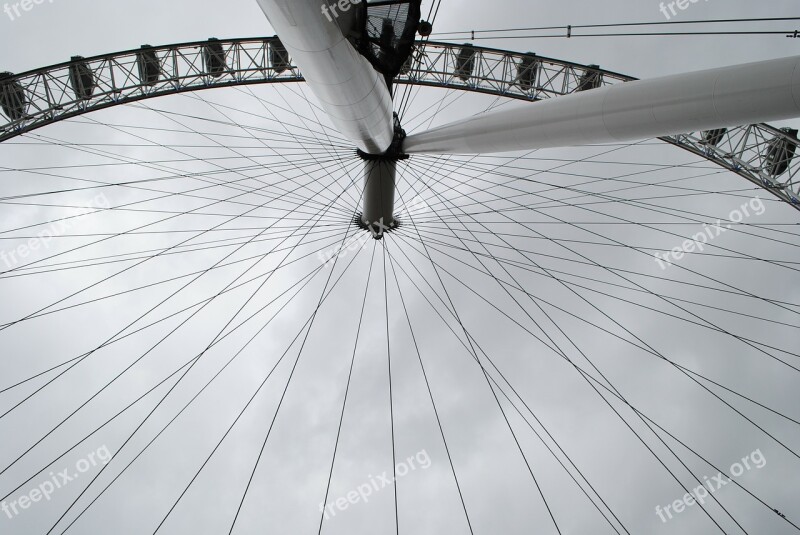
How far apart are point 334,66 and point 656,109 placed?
3.93 metres

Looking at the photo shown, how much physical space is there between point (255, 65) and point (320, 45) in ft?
46.9

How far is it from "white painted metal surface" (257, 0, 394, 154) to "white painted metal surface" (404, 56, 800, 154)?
6.14 ft

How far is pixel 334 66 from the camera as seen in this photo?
21.7 ft

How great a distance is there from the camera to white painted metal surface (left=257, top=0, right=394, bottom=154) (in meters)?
5.58

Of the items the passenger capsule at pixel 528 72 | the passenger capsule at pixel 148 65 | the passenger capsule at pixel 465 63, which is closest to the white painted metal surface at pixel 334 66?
the passenger capsule at pixel 465 63

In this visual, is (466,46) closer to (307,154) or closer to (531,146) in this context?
(307,154)

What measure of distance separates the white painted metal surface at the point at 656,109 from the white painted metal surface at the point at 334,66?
1.87 m

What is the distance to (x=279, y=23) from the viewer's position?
5.71 m

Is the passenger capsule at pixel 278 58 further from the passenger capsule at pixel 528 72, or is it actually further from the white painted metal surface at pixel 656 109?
the white painted metal surface at pixel 656 109

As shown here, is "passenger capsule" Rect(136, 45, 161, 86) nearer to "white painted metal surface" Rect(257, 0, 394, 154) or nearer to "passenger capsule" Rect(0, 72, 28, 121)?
"passenger capsule" Rect(0, 72, 28, 121)

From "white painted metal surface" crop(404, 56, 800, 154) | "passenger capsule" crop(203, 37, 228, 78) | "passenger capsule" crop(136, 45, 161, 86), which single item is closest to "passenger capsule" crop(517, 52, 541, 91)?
"passenger capsule" crop(203, 37, 228, 78)

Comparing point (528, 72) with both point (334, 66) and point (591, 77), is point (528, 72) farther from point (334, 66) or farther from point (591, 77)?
point (334, 66)

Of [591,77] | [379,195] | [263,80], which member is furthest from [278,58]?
[591,77]

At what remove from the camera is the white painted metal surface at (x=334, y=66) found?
5.58 m
